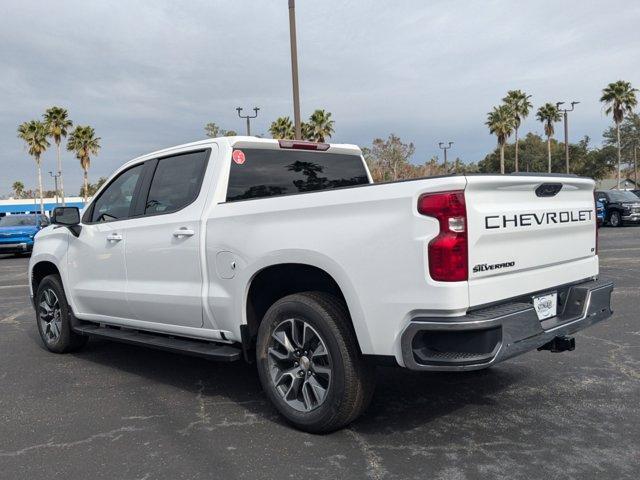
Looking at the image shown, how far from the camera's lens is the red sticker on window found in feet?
14.7

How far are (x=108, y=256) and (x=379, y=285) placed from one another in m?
2.90

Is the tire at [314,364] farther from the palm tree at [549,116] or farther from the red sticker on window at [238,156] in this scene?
the palm tree at [549,116]

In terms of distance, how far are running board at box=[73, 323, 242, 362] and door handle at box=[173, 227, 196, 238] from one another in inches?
32.5

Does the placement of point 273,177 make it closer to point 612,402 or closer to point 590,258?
point 590,258

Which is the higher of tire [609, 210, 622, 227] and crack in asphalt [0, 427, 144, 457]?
crack in asphalt [0, 427, 144, 457]

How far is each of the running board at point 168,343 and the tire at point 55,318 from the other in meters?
0.32

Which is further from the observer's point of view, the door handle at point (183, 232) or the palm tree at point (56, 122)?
the palm tree at point (56, 122)

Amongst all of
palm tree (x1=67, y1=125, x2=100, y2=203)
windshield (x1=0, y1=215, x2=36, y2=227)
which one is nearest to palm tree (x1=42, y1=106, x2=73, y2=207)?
palm tree (x1=67, y1=125, x2=100, y2=203)

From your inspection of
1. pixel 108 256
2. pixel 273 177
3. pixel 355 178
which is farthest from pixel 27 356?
pixel 355 178

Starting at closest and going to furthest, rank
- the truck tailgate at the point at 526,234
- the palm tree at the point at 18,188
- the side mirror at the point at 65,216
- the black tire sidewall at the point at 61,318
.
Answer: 1. the truck tailgate at the point at 526,234
2. the side mirror at the point at 65,216
3. the black tire sidewall at the point at 61,318
4. the palm tree at the point at 18,188

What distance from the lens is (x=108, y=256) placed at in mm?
5152

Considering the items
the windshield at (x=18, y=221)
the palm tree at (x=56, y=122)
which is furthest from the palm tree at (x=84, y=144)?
the windshield at (x=18, y=221)

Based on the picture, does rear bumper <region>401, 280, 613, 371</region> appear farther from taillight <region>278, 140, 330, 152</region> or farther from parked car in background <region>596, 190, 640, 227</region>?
parked car in background <region>596, 190, 640, 227</region>

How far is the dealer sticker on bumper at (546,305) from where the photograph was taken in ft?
11.8
